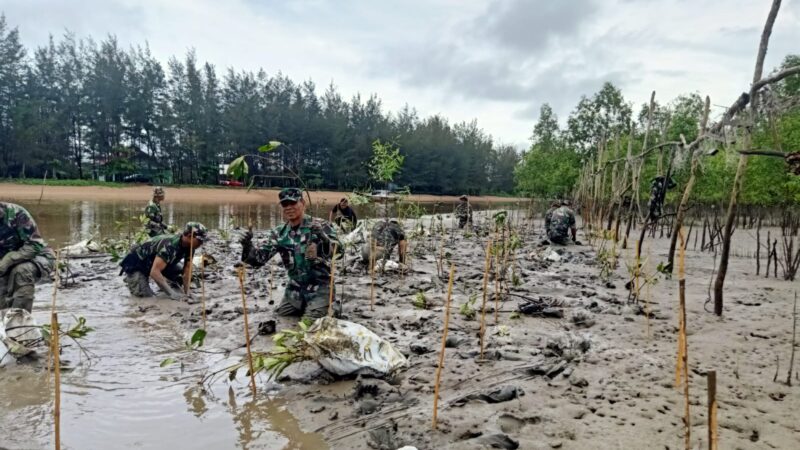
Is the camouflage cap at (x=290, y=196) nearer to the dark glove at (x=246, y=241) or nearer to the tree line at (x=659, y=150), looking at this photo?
the dark glove at (x=246, y=241)

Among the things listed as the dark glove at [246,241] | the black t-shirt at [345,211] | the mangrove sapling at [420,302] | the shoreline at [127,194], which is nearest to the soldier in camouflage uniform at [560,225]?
the black t-shirt at [345,211]

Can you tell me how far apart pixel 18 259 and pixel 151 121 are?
4097 cm

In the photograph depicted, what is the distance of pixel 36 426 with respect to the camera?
10.0 ft

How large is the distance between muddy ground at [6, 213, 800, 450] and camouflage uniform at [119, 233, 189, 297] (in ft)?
1.14

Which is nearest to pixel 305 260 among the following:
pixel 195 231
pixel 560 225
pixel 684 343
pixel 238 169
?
pixel 195 231

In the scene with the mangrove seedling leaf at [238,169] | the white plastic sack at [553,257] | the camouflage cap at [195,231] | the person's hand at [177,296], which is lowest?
the person's hand at [177,296]

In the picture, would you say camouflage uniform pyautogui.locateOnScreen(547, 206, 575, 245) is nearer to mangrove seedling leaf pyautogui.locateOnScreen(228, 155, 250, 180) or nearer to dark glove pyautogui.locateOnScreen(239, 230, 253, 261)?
dark glove pyautogui.locateOnScreen(239, 230, 253, 261)

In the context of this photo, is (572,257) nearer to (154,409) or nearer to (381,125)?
(154,409)

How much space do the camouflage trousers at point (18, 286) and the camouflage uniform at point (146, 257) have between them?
1.63 m

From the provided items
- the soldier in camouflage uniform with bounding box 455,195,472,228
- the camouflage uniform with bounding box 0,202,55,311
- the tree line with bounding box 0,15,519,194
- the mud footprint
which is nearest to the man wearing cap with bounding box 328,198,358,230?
the soldier in camouflage uniform with bounding box 455,195,472,228

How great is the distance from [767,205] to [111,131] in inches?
1773

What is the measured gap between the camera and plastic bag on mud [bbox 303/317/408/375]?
12.1 feet

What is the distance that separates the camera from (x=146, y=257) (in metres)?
6.73

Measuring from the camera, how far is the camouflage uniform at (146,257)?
652cm
